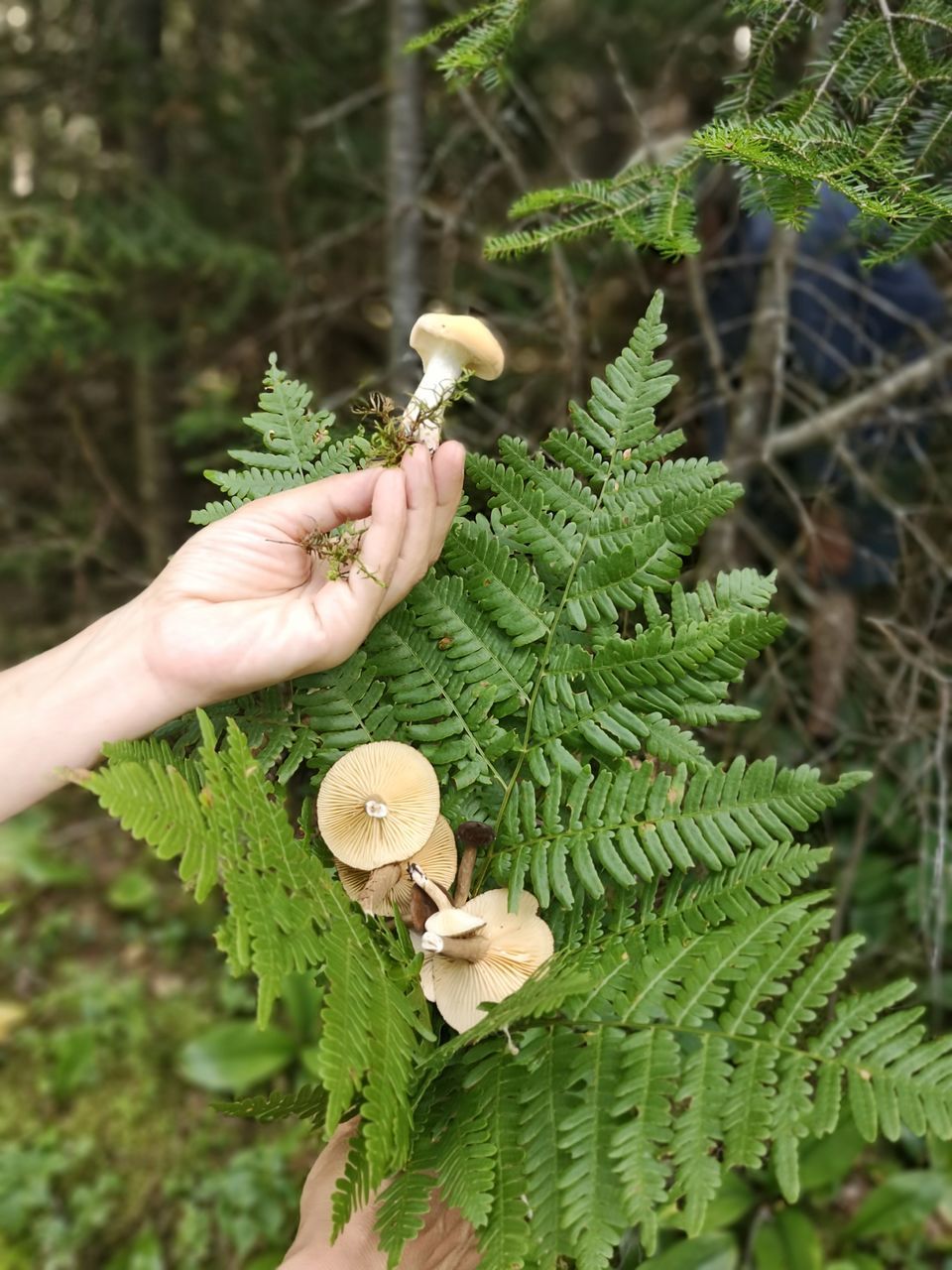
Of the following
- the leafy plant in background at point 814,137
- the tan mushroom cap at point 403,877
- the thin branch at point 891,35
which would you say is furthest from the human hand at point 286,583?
the thin branch at point 891,35

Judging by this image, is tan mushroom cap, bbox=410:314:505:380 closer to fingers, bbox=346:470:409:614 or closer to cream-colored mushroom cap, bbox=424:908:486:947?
fingers, bbox=346:470:409:614

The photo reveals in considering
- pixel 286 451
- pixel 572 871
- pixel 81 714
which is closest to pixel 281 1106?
pixel 572 871

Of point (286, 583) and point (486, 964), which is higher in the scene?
point (286, 583)

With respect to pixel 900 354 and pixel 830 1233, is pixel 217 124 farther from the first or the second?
pixel 830 1233

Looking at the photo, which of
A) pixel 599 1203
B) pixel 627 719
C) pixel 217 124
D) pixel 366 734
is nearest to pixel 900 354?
pixel 627 719

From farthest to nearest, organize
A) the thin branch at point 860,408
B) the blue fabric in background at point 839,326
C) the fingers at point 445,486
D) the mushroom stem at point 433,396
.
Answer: the blue fabric in background at point 839,326
the thin branch at point 860,408
the mushroom stem at point 433,396
the fingers at point 445,486

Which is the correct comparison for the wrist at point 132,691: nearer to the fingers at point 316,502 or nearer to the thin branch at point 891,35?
the fingers at point 316,502

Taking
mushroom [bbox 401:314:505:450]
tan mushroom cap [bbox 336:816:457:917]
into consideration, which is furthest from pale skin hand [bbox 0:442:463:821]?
tan mushroom cap [bbox 336:816:457:917]

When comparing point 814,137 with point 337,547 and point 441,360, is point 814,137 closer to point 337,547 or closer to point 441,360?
point 441,360

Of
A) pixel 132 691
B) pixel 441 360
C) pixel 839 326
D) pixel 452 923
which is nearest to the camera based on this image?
pixel 452 923
